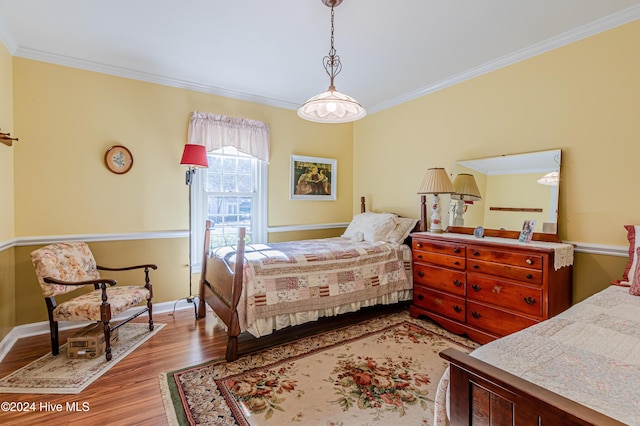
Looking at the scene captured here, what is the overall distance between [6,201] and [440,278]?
407cm

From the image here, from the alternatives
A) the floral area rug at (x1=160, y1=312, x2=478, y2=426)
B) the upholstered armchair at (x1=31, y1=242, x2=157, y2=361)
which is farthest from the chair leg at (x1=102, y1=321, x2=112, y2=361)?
the floral area rug at (x1=160, y1=312, x2=478, y2=426)

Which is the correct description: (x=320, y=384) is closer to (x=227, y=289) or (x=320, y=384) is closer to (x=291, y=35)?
(x=227, y=289)

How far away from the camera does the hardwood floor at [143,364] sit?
69.2 inches

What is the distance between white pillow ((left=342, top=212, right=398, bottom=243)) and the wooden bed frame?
1743mm

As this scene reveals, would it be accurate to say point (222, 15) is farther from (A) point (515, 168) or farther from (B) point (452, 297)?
(B) point (452, 297)

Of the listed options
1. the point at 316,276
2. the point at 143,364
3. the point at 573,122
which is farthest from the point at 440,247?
the point at 143,364

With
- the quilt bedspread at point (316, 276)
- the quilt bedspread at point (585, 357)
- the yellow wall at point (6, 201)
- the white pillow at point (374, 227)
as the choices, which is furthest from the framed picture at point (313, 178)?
the quilt bedspread at point (585, 357)

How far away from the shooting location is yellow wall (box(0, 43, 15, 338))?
2.54m

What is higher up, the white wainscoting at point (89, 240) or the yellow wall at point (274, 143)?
the yellow wall at point (274, 143)

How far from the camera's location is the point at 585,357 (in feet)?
3.65

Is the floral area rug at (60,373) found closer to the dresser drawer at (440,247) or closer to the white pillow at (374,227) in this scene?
the white pillow at (374,227)

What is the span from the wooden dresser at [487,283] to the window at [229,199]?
6.85ft

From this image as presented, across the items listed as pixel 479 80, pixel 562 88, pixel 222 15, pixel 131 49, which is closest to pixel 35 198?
pixel 131 49

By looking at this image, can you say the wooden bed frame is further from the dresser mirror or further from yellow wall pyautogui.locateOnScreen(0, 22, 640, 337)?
the dresser mirror
